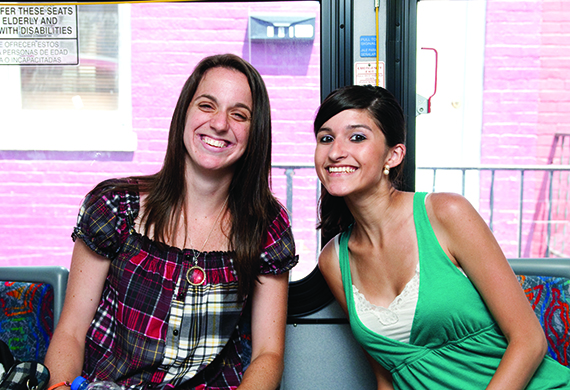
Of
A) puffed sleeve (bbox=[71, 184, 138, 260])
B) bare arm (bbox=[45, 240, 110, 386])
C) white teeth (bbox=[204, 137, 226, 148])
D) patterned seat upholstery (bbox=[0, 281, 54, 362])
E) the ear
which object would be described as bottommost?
patterned seat upholstery (bbox=[0, 281, 54, 362])

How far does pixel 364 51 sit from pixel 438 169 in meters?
1.68

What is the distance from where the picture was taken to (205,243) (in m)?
1.49

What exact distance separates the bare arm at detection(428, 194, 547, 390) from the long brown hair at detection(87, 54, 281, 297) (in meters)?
0.56

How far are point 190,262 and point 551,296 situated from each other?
1.22 m

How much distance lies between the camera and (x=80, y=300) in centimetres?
143

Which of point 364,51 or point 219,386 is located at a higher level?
point 364,51

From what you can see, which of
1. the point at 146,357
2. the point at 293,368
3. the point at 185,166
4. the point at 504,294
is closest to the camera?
the point at 504,294


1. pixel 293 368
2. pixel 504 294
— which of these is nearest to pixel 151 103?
pixel 293 368

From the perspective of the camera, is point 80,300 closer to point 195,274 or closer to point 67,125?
point 195,274

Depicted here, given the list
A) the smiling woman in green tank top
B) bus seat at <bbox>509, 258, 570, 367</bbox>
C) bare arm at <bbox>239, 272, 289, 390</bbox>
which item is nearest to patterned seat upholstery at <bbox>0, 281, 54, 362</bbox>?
bare arm at <bbox>239, 272, 289, 390</bbox>

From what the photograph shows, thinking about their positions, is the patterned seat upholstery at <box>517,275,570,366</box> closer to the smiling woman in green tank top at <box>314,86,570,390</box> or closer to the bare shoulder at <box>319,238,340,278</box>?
the smiling woman in green tank top at <box>314,86,570,390</box>

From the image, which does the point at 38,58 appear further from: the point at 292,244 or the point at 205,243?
the point at 292,244

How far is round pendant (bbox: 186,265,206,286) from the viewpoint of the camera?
1421 mm

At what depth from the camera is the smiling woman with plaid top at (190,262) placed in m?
1.41
